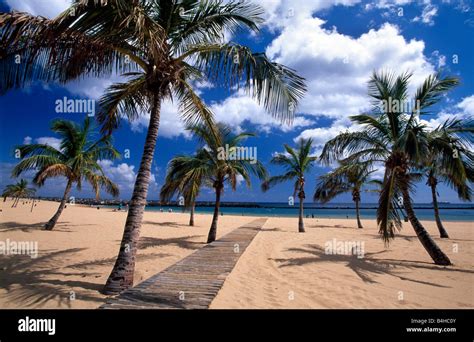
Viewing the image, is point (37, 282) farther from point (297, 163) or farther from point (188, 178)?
point (297, 163)

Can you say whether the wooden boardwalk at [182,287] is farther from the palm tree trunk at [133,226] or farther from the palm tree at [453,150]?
the palm tree at [453,150]

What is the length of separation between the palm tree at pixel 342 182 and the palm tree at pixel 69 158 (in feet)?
40.4

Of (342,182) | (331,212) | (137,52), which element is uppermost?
(137,52)

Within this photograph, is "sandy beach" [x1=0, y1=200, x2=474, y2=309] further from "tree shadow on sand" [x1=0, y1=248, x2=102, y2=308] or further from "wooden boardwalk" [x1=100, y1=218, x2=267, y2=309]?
"wooden boardwalk" [x1=100, y1=218, x2=267, y2=309]

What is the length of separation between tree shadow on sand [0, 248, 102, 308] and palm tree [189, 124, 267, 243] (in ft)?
21.5

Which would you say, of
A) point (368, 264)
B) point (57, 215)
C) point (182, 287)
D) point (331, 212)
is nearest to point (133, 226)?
point (182, 287)

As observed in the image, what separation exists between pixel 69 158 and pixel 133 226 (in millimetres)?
12212

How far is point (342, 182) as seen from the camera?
50.7 feet

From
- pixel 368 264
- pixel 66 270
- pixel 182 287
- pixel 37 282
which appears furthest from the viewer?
pixel 368 264

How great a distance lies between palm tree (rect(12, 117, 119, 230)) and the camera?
12.7 m

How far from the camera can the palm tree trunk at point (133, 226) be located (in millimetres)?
5090

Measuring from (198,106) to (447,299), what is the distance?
768 centimetres
